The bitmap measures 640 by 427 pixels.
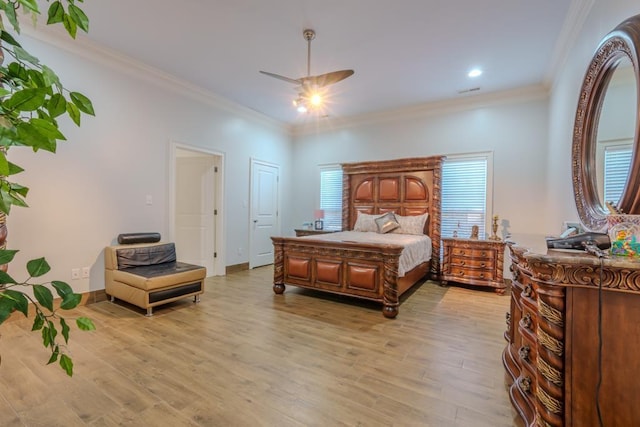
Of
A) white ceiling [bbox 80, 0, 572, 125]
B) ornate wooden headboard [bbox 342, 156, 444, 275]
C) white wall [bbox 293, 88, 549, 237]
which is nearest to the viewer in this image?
white ceiling [bbox 80, 0, 572, 125]

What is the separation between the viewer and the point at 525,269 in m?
1.71

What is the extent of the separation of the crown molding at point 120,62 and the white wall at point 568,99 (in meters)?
4.43

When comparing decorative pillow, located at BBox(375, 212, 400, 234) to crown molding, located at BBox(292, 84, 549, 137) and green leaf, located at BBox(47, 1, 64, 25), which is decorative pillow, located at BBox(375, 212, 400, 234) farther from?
green leaf, located at BBox(47, 1, 64, 25)

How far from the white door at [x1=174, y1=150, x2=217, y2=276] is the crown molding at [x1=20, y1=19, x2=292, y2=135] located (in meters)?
0.98

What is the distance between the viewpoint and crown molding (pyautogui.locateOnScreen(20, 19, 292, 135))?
3240 millimetres

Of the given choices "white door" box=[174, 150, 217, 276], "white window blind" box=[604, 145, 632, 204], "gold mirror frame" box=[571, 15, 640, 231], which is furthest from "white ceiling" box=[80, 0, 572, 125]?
"white window blind" box=[604, 145, 632, 204]

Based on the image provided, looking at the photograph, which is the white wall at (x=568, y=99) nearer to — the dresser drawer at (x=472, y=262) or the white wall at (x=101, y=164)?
the dresser drawer at (x=472, y=262)

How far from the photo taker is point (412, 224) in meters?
5.06

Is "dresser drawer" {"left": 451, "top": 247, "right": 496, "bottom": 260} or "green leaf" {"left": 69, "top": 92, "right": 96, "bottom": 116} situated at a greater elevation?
"green leaf" {"left": 69, "top": 92, "right": 96, "bottom": 116}

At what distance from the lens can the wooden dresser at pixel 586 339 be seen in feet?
4.00

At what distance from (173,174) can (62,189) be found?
53.2 inches

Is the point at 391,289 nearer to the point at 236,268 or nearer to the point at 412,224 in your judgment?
the point at 412,224

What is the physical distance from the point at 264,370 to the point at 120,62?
412 centimetres

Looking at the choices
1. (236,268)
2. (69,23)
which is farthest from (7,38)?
(236,268)
